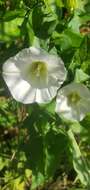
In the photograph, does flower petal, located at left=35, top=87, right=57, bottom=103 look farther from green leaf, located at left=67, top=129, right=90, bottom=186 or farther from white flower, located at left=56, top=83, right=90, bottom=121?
green leaf, located at left=67, top=129, right=90, bottom=186

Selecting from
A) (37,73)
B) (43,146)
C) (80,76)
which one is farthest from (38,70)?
(43,146)

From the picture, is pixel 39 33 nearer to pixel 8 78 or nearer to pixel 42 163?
pixel 8 78

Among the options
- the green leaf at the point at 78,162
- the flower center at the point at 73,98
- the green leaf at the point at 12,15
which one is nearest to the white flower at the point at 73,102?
the flower center at the point at 73,98

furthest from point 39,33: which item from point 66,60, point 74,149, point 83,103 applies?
point 74,149

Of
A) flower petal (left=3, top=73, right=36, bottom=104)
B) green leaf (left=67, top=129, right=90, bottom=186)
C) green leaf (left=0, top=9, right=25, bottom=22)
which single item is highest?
green leaf (left=0, top=9, right=25, bottom=22)


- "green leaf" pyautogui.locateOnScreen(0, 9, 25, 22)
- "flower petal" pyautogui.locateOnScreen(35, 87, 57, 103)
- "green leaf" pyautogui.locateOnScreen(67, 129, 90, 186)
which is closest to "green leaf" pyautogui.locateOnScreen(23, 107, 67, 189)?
"green leaf" pyautogui.locateOnScreen(67, 129, 90, 186)

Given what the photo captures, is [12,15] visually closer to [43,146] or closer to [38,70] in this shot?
[38,70]
